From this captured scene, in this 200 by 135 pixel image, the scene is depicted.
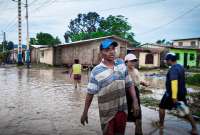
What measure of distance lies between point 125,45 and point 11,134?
32418 millimetres

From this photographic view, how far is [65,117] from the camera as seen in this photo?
28.6 ft

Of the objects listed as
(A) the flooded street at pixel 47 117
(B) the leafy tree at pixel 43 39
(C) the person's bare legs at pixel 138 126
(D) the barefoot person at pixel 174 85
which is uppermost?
(B) the leafy tree at pixel 43 39

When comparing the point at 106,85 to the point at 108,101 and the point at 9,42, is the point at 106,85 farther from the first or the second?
the point at 9,42

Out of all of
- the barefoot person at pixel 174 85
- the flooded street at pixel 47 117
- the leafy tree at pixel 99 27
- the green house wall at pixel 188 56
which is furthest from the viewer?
the leafy tree at pixel 99 27

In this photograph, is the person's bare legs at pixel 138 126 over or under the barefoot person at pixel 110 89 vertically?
under

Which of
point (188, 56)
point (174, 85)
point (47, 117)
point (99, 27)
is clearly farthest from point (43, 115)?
point (99, 27)

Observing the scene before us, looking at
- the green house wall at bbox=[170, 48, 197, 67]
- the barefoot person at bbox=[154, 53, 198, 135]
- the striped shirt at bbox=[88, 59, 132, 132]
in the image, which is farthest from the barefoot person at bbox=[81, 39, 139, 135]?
the green house wall at bbox=[170, 48, 197, 67]

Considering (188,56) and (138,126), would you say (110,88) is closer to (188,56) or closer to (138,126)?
(138,126)

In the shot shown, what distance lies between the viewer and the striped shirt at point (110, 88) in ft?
14.0

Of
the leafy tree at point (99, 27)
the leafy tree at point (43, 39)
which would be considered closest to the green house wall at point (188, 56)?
the leafy tree at point (99, 27)

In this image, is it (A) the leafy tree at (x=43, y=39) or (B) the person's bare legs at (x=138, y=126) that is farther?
(A) the leafy tree at (x=43, y=39)

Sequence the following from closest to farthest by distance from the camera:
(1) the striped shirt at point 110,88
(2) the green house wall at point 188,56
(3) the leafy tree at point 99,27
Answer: (1) the striped shirt at point 110,88 < (2) the green house wall at point 188,56 < (3) the leafy tree at point 99,27

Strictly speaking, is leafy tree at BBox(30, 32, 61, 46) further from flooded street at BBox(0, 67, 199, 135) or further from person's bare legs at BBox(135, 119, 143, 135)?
person's bare legs at BBox(135, 119, 143, 135)

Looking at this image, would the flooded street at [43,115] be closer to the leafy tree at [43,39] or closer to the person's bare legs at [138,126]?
the person's bare legs at [138,126]
